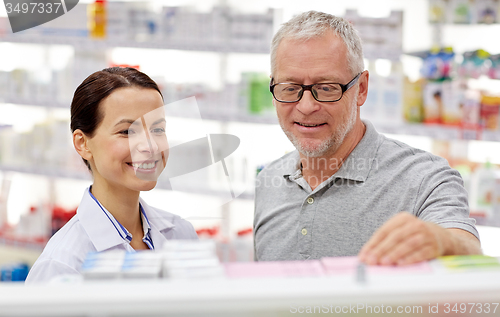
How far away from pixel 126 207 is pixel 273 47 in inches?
28.1

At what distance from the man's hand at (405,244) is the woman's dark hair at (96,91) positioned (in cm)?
91

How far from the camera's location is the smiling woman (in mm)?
1294

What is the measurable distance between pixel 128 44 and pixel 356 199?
2.35 m

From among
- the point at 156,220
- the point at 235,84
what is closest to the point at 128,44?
the point at 235,84

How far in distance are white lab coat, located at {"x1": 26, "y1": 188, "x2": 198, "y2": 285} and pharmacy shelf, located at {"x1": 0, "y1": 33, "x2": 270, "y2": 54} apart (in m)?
1.73

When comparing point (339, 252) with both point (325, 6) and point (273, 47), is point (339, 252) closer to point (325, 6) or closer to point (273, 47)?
point (273, 47)

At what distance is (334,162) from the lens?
60.7 inches

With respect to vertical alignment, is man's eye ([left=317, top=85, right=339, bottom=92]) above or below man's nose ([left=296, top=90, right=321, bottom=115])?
above

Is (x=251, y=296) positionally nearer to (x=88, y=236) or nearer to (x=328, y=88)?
(x=88, y=236)

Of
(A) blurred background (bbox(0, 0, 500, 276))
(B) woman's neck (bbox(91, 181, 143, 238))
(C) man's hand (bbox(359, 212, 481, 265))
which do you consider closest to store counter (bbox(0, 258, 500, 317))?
(C) man's hand (bbox(359, 212, 481, 265))

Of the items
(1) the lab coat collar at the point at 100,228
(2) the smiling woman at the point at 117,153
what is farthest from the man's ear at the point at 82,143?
(1) the lab coat collar at the point at 100,228

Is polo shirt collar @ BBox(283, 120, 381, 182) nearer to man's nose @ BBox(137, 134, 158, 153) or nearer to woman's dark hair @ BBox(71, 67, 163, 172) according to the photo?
man's nose @ BBox(137, 134, 158, 153)

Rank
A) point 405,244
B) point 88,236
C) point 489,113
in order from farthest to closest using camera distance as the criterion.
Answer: point 489,113
point 88,236
point 405,244

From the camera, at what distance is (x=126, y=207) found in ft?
4.61
